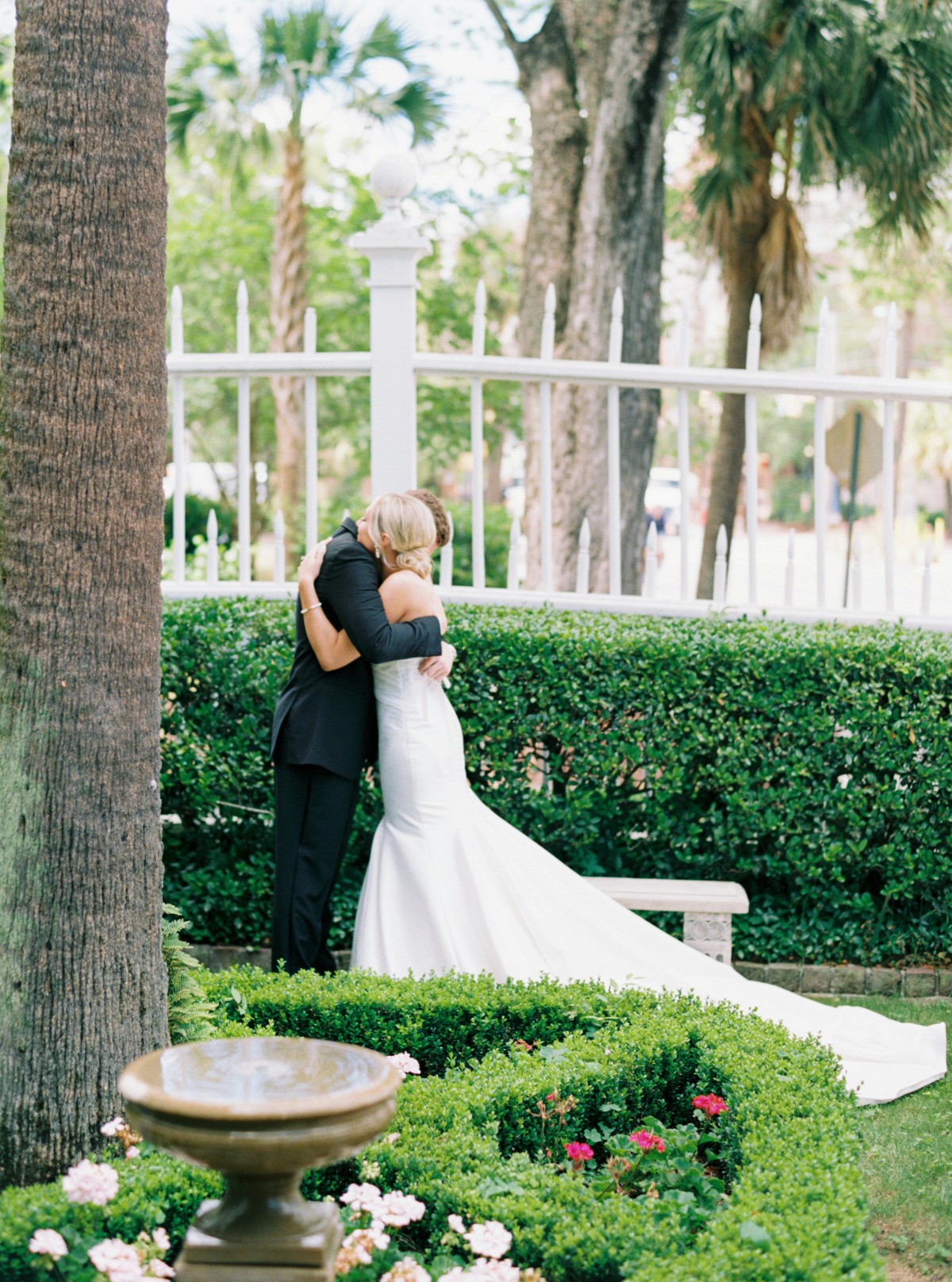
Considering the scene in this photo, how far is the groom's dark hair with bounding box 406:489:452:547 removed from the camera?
500cm

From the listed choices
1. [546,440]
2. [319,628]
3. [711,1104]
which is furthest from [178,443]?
[711,1104]

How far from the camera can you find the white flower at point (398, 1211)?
2713mm

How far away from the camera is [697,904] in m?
5.34

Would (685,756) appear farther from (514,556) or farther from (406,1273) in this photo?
(406,1273)

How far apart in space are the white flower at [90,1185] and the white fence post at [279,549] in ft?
13.3

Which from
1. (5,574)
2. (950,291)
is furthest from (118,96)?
(950,291)

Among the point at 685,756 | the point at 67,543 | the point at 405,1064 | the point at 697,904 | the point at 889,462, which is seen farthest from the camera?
the point at 889,462

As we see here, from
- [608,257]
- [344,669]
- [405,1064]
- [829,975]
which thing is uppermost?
[608,257]

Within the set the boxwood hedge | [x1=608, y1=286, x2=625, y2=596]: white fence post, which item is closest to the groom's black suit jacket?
the boxwood hedge

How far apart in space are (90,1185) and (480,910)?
2425 mm

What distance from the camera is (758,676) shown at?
5.65 m

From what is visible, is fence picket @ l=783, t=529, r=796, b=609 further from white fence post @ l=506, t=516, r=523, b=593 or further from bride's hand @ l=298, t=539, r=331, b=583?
bride's hand @ l=298, t=539, r=331, b=583

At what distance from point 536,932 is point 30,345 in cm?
288

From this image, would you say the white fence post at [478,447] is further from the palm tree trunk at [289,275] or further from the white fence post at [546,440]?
the palm tree trunk at [289,275]
